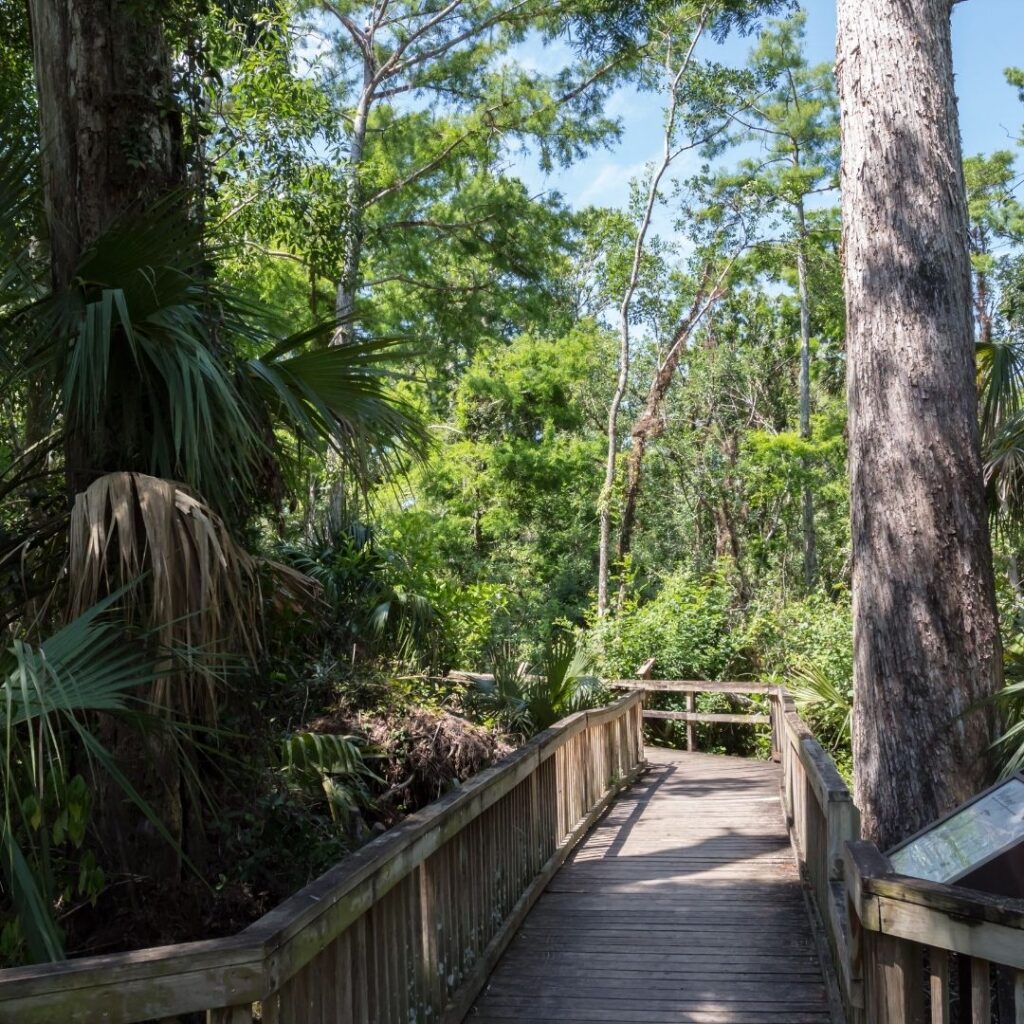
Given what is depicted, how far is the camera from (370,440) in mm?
5215

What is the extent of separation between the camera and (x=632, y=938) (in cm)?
570

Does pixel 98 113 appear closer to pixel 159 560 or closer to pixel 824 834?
pixel 159 560

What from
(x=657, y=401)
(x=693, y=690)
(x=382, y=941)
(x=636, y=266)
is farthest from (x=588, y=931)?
(x=657, y=401)

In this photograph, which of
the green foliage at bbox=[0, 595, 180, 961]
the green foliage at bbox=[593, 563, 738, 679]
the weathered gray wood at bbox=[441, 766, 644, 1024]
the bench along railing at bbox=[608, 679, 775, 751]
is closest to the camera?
the green foliage at bbox=[0, 595, 180, 961]

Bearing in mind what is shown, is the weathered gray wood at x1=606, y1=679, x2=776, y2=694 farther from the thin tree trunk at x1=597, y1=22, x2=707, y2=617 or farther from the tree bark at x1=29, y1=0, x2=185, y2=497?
the tree bark at x1=29, y1=0, x2=185, y2=497

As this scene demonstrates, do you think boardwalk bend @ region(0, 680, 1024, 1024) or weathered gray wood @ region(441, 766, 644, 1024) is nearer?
boardwalk bend @ region(0, 680, 1024, 1024)

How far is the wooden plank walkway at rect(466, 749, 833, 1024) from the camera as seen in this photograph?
466cm

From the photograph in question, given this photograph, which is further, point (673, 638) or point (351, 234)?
point (673, 638)

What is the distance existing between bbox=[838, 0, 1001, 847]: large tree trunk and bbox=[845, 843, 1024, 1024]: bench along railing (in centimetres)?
217

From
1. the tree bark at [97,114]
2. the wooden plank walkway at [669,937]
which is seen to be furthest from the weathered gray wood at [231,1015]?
the tree bark at [97,114]

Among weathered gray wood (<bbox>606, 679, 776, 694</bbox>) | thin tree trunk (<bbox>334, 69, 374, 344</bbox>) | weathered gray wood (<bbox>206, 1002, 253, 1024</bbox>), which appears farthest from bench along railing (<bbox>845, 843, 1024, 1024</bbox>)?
weathered gray wood (<bbox>606, 679, 776, 694</bbox>)

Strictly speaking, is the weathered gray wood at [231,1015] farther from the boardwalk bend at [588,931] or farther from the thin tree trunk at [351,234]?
the thin tree trunk at [351,234]

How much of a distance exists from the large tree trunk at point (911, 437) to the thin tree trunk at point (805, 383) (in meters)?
17.0

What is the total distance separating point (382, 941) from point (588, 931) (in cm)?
269
